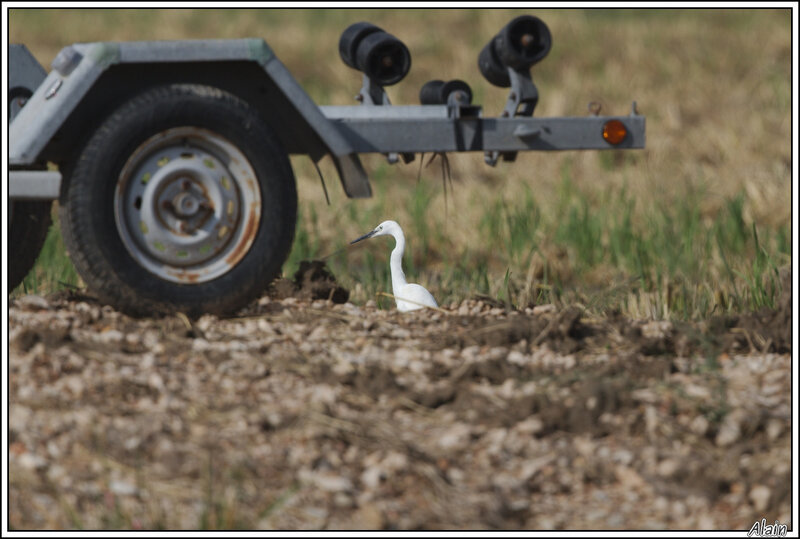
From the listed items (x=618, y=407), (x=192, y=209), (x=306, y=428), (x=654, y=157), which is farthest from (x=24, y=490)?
(x=654, y=157)

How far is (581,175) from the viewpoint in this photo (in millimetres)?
12062

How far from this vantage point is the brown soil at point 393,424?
3664 millimetres

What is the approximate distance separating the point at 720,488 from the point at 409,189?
7.92m

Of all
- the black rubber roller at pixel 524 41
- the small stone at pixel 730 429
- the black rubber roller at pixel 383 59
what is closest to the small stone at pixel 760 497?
the small stone at pixel 730 429

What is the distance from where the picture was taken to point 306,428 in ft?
13.0

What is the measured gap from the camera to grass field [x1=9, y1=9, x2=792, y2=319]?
770 centimetres

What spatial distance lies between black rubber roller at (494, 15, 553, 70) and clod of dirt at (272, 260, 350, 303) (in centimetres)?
138

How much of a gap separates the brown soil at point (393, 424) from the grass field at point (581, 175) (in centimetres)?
118

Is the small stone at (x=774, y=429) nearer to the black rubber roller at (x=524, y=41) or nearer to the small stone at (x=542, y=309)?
the small stone at (x=542, y=309)

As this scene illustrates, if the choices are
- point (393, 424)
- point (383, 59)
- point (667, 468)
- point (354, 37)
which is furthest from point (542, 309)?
point (667, 468)

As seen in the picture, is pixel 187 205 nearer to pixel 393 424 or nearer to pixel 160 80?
pixel 160 80

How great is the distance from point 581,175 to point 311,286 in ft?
22.0

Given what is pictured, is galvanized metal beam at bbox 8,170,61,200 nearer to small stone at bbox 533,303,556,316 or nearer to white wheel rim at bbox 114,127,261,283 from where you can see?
white wheel rim at bbox 114,127,261,283

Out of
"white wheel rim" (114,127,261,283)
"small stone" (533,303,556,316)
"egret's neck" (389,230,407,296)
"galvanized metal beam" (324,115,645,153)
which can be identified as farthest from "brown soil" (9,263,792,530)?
"galvanized metal beam" (324,115,645,153)
